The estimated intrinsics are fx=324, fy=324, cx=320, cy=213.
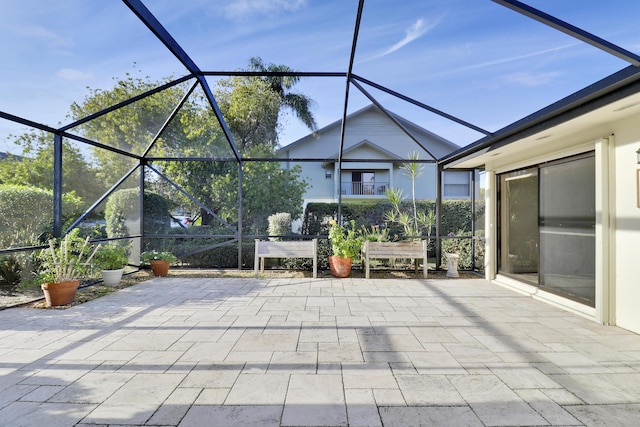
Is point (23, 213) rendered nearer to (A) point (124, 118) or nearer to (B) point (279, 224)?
(A) point (124, 118)

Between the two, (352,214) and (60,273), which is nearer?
(60,273)

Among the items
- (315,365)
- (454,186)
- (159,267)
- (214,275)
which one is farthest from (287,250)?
(454,186)

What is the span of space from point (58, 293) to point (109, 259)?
1.19m

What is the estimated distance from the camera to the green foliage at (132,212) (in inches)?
256

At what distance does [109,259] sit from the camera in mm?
5148

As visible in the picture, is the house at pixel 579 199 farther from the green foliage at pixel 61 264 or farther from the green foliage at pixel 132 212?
the green foliage at pixel 132 212

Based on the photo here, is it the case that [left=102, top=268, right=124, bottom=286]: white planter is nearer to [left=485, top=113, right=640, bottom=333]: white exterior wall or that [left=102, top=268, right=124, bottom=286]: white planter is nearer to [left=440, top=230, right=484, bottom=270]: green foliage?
[left=440, top=230, right=484, bottom=270]: green foliage

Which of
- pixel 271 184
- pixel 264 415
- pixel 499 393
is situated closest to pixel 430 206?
pixel 271 184

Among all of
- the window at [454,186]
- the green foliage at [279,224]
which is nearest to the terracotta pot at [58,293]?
the green foliage at [279,224]

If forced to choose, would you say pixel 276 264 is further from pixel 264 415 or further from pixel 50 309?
pixel 264 415

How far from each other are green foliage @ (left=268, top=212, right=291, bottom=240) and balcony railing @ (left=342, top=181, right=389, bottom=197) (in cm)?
471

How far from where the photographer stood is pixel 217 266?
6984mm

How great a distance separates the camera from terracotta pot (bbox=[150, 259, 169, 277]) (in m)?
6.06

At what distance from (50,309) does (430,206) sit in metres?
7.29
